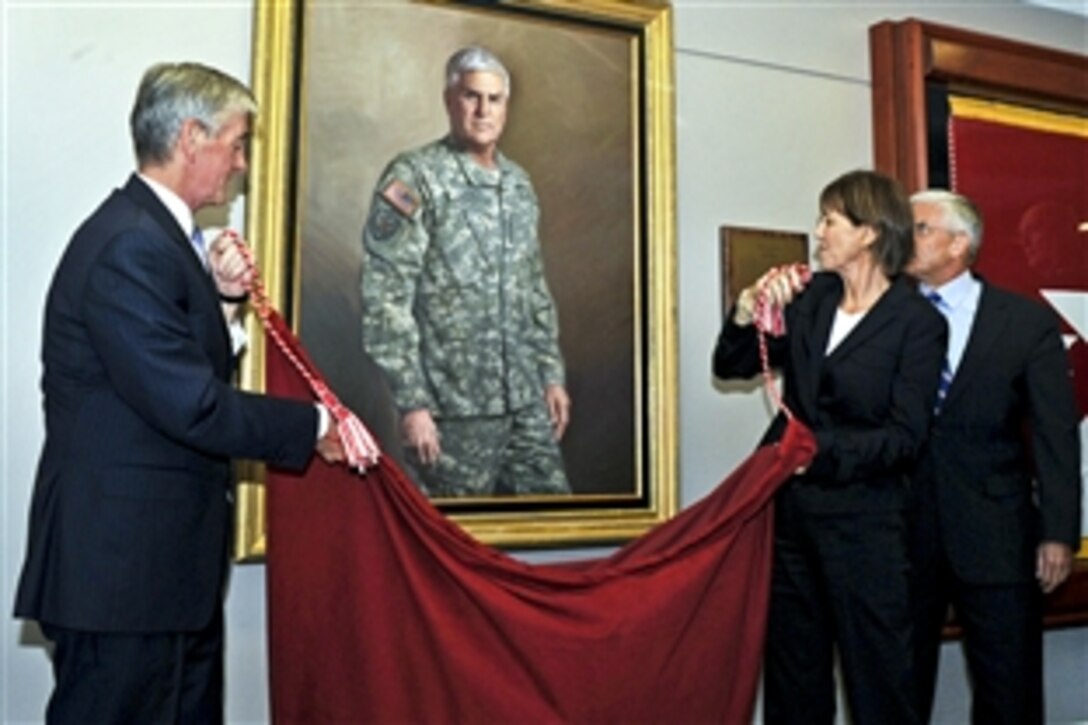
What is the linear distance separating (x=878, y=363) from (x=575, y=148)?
3.62ft

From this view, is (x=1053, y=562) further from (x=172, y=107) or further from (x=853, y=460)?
(x=172, y=107)

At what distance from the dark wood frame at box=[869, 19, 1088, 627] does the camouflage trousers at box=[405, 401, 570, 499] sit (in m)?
1.51

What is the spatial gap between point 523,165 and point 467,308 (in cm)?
44

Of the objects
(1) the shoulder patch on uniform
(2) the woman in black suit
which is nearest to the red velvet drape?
(2) the woman in black suit

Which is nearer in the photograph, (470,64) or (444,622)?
(444,622)

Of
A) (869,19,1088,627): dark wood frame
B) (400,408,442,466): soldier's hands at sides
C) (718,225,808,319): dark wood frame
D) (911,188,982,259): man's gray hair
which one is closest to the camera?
(400,408,442,466): soldier's hands at sides

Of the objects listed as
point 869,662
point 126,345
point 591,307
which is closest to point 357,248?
point 591,307

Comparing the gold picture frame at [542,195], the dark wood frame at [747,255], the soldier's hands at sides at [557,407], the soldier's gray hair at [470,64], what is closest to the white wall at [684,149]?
the dark wood frame at [747,255]

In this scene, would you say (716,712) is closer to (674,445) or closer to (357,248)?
(674,445)

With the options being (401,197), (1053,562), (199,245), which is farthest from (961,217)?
(199,245)

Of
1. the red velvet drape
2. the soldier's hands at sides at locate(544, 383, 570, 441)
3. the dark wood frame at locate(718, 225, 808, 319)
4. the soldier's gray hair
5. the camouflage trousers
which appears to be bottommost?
the red velvet drape

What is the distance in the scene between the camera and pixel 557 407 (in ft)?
9.73

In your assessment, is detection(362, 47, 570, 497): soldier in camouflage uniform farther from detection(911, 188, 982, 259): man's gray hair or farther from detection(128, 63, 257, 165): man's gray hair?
detection(911, 188, 982, 259): man's gray hair

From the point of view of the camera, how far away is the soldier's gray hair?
2891 millimetres
